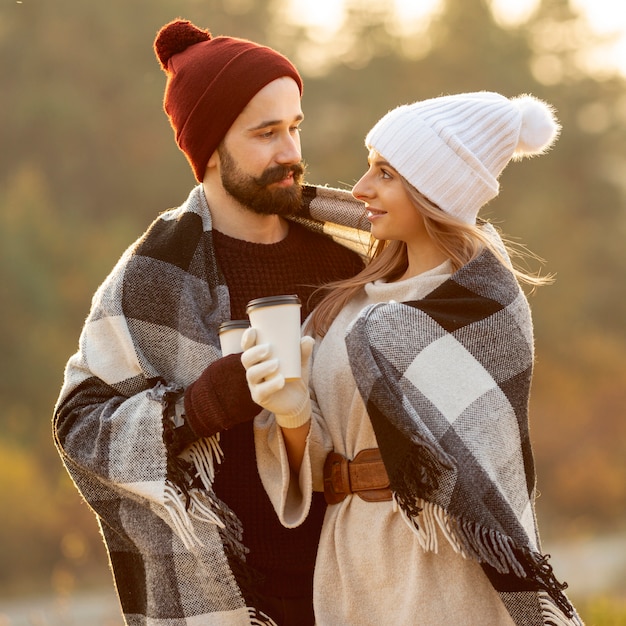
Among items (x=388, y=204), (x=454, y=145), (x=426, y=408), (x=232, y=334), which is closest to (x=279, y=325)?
(x=232, y=334)

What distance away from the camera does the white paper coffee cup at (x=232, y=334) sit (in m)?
3.09

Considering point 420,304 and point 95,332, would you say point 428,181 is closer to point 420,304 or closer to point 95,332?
point 420,304

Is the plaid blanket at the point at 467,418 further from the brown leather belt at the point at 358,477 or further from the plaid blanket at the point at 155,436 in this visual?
the plaid blanket at the point at 155,436

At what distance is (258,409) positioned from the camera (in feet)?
10.6

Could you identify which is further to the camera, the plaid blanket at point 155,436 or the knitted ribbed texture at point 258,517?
the knitted ribbed texture at point 258,517

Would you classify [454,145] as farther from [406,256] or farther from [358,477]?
[358,477]

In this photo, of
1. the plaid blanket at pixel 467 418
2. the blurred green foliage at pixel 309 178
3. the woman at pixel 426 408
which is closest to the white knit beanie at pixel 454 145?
the woman at pixel 426 408

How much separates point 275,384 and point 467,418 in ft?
1.87

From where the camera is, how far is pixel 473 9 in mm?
19141

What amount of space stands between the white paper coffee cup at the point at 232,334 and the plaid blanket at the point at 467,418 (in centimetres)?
32

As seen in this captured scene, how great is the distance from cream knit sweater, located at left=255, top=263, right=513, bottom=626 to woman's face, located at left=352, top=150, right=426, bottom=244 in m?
0.15

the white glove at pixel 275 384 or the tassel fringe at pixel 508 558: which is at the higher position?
the white glove at pixel 275 384

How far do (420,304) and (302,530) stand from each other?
2.64 feet

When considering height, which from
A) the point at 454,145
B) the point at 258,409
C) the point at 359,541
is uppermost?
the point at 454,145
